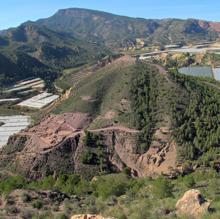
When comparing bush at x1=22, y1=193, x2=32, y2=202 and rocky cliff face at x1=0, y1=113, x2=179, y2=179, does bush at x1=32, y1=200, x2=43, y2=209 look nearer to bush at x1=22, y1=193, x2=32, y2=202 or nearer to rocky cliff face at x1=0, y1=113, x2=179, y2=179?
bush at x1=22, y1=193, x2=32, y2=202

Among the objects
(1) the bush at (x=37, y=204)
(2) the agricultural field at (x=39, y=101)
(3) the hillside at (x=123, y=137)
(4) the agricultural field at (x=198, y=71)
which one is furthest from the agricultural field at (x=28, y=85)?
(1) the bush at (x=37, y=204)

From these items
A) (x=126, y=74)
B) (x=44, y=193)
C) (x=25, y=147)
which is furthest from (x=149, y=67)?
(x=44, y=193)

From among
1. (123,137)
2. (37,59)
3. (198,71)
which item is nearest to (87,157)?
(123,137)

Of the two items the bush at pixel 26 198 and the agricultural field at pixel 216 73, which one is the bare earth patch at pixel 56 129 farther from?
the agricultural field at pixel 216 73

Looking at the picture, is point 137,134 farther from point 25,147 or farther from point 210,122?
point 25,147

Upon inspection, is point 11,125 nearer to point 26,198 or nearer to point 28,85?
point 28,85

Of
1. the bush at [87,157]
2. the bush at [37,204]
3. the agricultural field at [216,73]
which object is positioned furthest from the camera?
the agricultural field at [216,73]

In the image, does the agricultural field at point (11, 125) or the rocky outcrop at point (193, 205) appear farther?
the agricultural field at point (11, 125)
